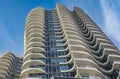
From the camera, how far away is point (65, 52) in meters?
86.8

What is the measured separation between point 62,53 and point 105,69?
1354 cm

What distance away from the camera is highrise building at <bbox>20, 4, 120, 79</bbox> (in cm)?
7606

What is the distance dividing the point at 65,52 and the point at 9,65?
3148cm

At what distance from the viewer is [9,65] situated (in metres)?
110

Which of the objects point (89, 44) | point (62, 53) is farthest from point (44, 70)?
point (89, 44)

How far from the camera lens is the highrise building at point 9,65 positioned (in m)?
102

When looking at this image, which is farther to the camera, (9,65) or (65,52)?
(9,65)

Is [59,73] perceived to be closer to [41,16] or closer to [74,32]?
[74,32]

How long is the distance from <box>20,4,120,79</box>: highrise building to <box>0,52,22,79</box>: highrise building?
1624 centimetres

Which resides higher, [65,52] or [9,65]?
[9,65]

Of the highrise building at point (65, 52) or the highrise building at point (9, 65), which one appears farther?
the highrise building at point (9, 65)

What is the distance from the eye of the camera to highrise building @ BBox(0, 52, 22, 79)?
102 meters

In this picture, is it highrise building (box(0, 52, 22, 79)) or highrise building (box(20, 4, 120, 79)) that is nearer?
highrise building (box(20, 4, 120, 79))

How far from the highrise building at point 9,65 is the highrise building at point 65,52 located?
53.3 ft
